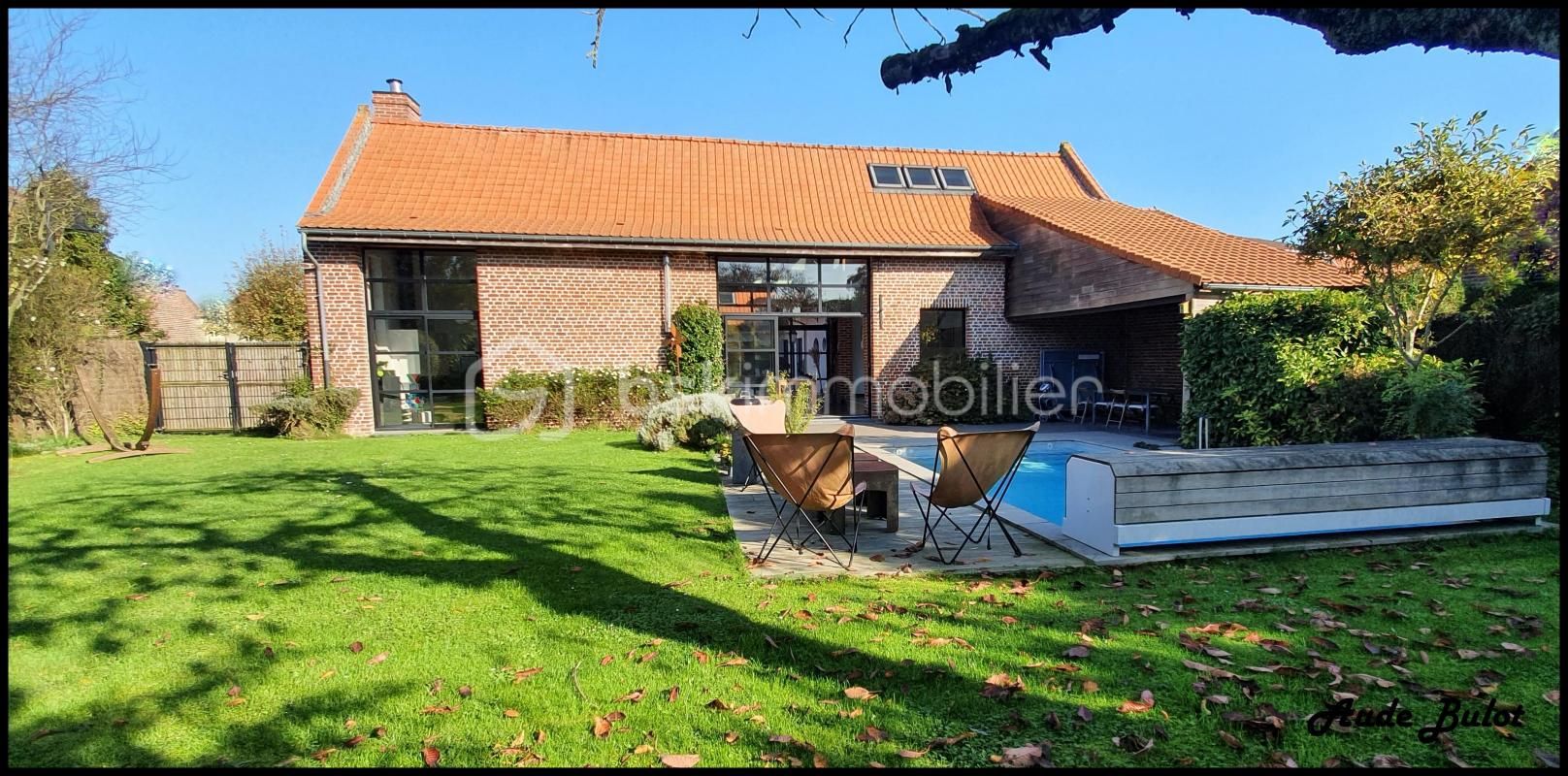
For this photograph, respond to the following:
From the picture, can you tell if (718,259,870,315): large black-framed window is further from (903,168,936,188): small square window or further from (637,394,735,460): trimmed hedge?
(637,394,735,460): trimmed hedge

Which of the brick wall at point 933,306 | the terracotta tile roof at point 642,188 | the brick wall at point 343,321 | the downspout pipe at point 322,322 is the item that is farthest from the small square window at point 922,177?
the downspout pipe at point 322,322

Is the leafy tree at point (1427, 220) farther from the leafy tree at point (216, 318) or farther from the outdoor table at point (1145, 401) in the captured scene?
the leafy tree at point (216, 318)

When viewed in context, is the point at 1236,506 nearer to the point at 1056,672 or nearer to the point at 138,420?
the point at 1056,672

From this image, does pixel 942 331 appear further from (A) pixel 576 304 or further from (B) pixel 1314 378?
(A) pixel 576 304

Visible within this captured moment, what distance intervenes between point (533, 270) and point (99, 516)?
7487 millimetres

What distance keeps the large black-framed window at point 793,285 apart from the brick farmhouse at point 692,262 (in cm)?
4

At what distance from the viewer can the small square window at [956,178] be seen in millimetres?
15289

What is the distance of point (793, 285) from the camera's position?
13078 millimetres

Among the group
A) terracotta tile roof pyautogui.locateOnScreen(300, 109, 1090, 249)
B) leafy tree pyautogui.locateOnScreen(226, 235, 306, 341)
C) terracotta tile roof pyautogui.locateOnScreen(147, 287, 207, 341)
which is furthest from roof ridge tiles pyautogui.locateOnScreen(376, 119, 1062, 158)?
terracotta tile roof pyautogui.locateOnScreen(147, 287, 207, 341)

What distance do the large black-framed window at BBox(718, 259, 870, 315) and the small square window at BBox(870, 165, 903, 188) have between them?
9.90 feet

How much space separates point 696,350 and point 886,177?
6.76 meters

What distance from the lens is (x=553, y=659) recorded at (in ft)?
9.18

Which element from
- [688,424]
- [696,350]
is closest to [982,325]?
[696,350]

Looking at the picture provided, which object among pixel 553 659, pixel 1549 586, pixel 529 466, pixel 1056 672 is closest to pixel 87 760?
pixel 553 659
